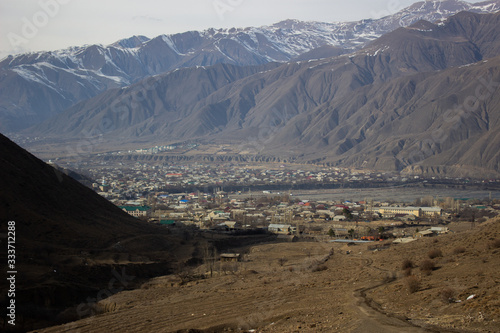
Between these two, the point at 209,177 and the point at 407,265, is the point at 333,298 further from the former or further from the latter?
the point at 209,177

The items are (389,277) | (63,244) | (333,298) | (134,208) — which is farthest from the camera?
(134,208)

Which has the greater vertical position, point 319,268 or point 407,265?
point 407,265

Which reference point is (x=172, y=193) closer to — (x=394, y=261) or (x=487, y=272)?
(x=394, y=261)

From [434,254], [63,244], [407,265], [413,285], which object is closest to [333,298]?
[413,285]

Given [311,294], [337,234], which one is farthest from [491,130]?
[311,294]

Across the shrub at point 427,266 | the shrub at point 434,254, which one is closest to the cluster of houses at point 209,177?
the shrub at point 434,254

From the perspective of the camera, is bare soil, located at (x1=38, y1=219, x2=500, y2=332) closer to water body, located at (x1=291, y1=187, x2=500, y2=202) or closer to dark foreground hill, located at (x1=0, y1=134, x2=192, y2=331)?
dark foreground hill, located at (x1=0, y1=134, x2=192, y2=331)

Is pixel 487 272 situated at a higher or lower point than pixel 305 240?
higher
